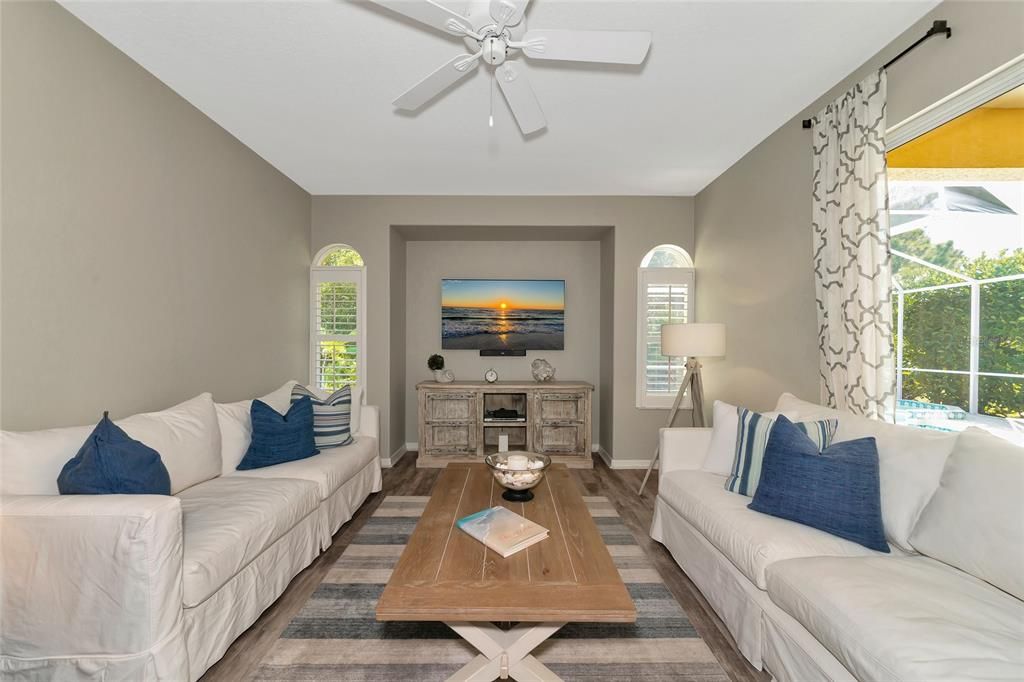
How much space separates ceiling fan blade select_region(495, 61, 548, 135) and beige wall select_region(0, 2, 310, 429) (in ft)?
6.45

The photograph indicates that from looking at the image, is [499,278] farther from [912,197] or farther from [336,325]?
[912,197]

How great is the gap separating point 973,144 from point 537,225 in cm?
312

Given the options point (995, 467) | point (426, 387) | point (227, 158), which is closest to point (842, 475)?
point (995, 467)

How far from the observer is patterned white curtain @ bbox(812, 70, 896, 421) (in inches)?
84.5

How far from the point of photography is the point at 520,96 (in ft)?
6.64

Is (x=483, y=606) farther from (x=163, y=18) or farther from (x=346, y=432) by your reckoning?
(x=163, y=18)

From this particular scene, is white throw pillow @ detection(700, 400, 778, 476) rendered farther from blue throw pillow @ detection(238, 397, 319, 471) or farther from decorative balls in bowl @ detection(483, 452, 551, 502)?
blue throw pillow @ detection(238, 397, 319, 471)

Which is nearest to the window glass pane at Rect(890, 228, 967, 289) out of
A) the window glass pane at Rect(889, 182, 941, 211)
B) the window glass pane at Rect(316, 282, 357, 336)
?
the window glass pane at Rect(889, 182, 941, 211)

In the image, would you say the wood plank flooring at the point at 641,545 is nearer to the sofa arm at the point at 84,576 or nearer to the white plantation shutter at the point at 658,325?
the sofa arm at the point at 84,576

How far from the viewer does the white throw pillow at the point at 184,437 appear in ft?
7.08

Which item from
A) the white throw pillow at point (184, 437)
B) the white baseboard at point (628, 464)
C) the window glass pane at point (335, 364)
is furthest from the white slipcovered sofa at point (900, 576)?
the window glass pane at point (335, 364)

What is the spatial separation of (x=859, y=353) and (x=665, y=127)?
6.08 feet

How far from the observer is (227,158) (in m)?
3.16

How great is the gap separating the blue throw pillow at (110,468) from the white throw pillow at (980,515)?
2995 millimetres
